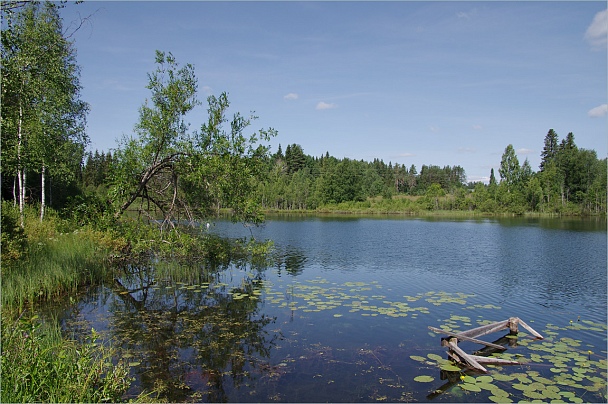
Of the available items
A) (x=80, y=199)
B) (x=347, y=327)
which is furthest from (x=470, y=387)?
(x=80, y=199)

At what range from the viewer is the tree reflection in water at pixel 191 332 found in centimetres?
817

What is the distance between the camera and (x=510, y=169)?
94.0 meters

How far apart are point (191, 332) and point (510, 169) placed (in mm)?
98236

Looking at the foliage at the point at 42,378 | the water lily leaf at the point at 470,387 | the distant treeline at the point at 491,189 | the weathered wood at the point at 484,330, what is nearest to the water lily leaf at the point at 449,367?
the water lily leaf at the point at 470,387

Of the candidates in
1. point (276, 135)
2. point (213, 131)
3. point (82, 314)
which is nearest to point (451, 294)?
point (276, 135)

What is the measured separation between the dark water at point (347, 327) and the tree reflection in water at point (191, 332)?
4cm

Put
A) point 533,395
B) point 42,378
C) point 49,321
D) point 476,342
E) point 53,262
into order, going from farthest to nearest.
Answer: point 53,262 → point 49,321 → point 476,342 → point 533,395 → point 42,378

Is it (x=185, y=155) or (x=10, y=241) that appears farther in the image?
(x=185, y=155)

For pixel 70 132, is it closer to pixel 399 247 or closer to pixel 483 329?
pixel 399 247

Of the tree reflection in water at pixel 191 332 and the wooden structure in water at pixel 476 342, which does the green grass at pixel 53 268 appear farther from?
the wooden structure in water at pixel 476 342

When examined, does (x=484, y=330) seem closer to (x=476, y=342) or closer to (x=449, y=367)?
(x=476, y=342)

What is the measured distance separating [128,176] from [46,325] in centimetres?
806

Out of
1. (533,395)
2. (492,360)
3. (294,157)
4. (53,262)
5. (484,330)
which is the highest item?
(294,157)

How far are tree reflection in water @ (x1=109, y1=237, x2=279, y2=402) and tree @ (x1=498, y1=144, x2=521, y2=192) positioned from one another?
3513 inches
